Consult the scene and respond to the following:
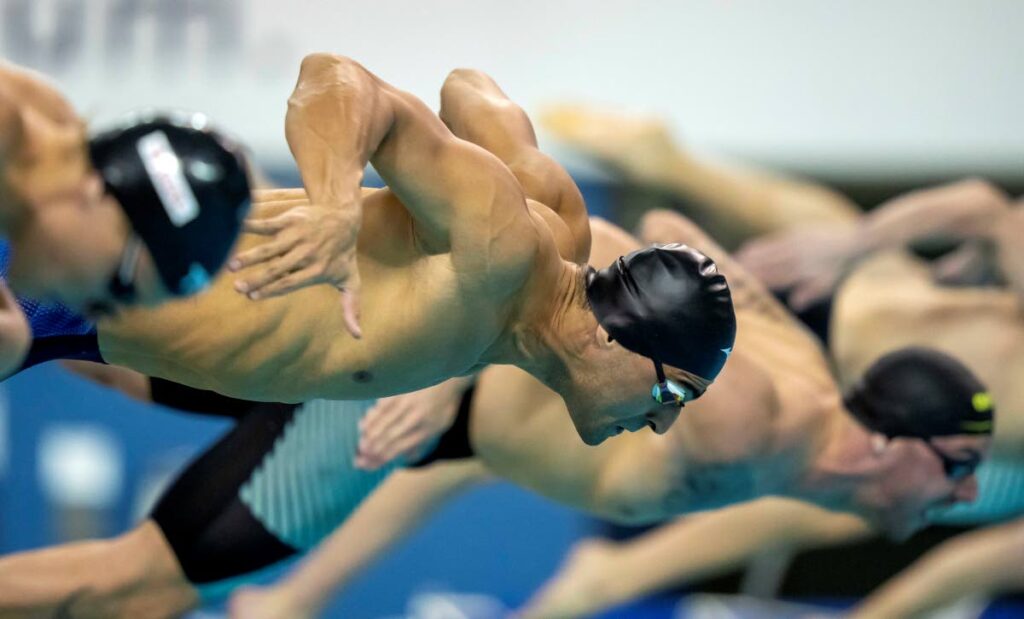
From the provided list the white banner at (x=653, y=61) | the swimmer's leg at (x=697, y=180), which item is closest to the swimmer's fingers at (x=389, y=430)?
the swimmer's leg at (x=697, y=180)

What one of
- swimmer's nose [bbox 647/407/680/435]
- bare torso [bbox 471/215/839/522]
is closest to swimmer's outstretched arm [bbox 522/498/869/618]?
bare torso [bbox 471/215/839/522]

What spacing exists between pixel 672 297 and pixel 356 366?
1.34ft

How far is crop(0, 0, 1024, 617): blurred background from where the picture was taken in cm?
426

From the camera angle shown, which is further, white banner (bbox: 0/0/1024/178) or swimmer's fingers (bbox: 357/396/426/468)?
white banner (bbox: 0/0/1024/178)

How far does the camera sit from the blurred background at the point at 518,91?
4258 mm

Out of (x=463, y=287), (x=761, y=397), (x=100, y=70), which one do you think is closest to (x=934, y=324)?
(x=761, y=397)

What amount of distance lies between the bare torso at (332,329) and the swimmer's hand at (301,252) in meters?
0.20

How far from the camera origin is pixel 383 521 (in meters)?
3.01

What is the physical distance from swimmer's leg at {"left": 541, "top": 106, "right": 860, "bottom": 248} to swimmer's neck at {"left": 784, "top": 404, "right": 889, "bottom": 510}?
1.83m

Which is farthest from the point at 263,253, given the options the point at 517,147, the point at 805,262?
the point at 805,262

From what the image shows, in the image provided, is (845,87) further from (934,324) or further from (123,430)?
(123,430)

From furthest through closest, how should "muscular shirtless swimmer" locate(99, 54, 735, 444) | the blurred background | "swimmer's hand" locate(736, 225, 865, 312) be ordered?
the blurred background → "swimmer's hand" locate(736, 225, 865, 312) → "muscular shirtless swimmer" locate(99, 54, 735, 444)

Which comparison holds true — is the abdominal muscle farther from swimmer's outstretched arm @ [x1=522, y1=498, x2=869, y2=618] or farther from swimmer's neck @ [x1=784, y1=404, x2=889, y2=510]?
swimmer's outstretched arm @ [x1=522, y1=498, x2=869, y2=618]

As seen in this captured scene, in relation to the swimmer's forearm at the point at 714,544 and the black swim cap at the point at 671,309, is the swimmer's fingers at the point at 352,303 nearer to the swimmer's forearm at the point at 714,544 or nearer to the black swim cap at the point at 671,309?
the black swim cap at the point at 671,309
